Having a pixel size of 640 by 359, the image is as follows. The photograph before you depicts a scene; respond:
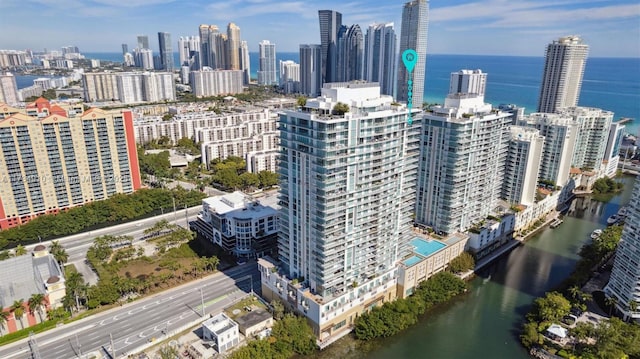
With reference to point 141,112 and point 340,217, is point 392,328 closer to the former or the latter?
point 340,217

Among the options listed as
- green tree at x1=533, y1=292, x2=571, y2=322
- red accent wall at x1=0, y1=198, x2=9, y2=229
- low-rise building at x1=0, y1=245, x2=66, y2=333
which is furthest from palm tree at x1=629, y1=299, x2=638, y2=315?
red accent wall at x1=0, y1=198, x2=9, y2=229

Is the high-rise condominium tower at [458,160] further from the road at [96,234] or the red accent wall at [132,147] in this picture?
the red accent wall at [132,147]

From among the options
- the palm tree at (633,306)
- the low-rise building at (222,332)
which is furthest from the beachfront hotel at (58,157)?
the palm tree at (633,306)

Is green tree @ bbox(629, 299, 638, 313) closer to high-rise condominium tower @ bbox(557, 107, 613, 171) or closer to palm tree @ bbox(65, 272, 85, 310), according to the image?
high-rise condominium tower @ bbox(557, 107, 613, 171)

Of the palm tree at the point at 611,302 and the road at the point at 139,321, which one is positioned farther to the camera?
the palm tree at the point at 611,302

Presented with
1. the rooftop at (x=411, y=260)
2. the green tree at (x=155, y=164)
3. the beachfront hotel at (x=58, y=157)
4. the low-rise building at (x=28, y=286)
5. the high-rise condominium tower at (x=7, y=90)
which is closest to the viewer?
the low-rise building at (x=28, y=286)

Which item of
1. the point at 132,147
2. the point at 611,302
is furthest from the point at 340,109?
the point at 132,147

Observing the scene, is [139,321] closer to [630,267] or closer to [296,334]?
[296,334]
